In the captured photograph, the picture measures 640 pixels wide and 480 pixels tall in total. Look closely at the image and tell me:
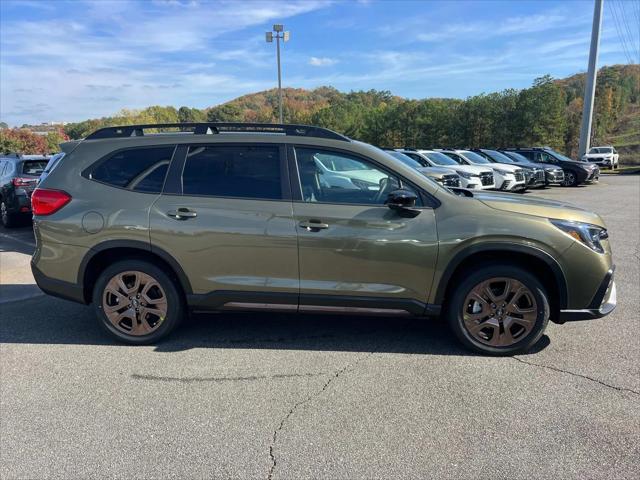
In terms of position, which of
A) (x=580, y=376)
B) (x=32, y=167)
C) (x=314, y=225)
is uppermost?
(x=32, y=167)

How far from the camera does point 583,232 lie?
372 centimetres

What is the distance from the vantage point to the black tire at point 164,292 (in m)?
4.05

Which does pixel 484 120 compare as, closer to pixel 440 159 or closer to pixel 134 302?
pixel 440 159

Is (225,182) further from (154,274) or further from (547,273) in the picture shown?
(547,273)

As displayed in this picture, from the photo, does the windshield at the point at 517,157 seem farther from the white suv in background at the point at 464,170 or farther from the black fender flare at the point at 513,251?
the black fender flare at the point at 513,251

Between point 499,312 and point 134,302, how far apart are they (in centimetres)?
312

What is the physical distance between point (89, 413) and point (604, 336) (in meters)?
4.27

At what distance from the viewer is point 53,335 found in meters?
4.44

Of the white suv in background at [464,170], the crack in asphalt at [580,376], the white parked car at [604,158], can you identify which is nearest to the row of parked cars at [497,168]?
the white suv in background at [464,170]

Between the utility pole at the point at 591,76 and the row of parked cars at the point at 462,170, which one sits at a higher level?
the utility pole at the point at 591,76

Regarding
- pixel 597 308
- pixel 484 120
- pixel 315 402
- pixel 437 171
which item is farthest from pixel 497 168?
pixel 484 120

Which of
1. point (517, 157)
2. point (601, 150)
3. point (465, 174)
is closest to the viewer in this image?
point (465, 174)

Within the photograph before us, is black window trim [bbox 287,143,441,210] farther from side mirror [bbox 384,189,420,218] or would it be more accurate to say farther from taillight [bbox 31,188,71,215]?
taillight [bbox 31,188,71,215]

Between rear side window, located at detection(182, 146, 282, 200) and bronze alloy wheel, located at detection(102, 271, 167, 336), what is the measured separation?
2.94 feet
